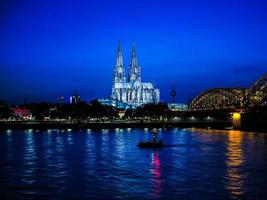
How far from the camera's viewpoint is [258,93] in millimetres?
120812

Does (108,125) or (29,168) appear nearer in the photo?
(29,168)

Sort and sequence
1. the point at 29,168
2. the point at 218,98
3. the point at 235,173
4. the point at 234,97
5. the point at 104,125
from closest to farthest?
the point at 235,173 < the point at 29,168 < the point at 234,97 < the point at 218,98 < the point at 104,125

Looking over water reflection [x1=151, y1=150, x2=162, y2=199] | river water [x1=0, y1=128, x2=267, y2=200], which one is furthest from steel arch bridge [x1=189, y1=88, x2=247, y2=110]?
water reflection [x1=151, y1=150, x2=162, y2=199]

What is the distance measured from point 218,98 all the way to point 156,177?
12308 cm

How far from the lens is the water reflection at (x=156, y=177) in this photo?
105ft

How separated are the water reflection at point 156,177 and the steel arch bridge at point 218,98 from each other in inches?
3135

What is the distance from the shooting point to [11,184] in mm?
35125

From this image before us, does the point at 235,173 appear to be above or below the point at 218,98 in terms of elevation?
below

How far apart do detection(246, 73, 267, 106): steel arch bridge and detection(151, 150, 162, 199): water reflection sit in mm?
66281

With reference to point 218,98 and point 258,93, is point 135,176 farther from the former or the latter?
point 218,98

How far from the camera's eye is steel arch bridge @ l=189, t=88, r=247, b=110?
138500mm

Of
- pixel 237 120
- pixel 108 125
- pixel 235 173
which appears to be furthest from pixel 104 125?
pixel 235 173

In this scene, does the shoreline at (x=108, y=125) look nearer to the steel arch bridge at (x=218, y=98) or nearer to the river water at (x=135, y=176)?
the steel arch bridge at (x=218, y=98)

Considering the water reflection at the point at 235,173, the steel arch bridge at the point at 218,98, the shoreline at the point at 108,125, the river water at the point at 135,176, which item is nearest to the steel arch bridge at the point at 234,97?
the steel arch bridge at the point at 218,98
